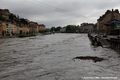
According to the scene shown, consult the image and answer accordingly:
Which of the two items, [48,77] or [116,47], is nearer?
[48,77]

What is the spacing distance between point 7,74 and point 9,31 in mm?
138314

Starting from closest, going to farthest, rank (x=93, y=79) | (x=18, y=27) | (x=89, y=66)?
(x=93, y=79) → (x=89, y=66) → (x=18, y=27)

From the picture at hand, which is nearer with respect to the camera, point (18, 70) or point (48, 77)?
point (48, 77)

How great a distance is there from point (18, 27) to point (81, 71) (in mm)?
171489

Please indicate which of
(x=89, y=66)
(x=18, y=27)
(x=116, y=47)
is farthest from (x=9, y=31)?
(x=89, y=66)

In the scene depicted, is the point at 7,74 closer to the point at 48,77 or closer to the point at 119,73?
the point at 48,77

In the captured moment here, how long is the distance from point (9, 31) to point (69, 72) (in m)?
139

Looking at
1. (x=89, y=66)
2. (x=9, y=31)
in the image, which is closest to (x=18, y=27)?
(x=9, y=31)

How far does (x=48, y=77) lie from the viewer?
20.5 m

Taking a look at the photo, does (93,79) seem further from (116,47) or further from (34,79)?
(116,47)

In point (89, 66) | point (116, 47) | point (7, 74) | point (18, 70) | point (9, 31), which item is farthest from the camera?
point (9, 31)

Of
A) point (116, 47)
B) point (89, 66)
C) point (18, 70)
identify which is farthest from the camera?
point (116, 47)

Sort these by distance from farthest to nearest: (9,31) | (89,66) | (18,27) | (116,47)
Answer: (18,27) < (9,31) < (116,47) < (89,66)

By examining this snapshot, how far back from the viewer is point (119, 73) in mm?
22078
